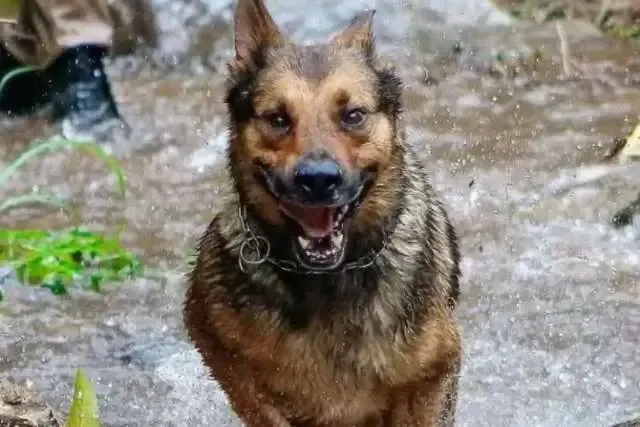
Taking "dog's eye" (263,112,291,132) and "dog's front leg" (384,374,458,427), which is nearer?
"dog's eye" (263,112,291,132)

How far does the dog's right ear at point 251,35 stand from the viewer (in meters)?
4.84

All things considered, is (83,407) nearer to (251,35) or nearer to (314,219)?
(314,219)

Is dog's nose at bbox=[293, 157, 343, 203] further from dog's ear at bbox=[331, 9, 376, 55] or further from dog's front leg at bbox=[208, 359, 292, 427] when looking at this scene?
dog's front leg at bbox=[208, 359, 292, 427]

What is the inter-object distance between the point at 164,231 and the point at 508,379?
8.65ft

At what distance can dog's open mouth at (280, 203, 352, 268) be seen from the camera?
450cm

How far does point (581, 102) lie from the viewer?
9.74 metres

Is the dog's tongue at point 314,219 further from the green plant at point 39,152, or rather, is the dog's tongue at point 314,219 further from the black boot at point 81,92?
the black boot at point 81,92

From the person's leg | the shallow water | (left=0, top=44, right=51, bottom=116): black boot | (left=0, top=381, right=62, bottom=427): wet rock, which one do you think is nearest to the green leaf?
(left=0, top=381, right=62, bottom=427): wet rock

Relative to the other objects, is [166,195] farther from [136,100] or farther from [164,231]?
[136,100]

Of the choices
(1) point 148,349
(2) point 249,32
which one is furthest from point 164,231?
(2) point 249,32

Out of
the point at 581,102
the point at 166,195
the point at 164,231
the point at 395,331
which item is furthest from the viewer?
the point at 581,102

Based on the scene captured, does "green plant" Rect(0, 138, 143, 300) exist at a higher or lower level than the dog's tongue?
lower

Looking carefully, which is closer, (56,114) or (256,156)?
(256,156)

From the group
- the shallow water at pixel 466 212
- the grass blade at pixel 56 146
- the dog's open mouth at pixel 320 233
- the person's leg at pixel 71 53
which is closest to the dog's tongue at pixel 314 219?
the dog's open mouth at pixel 320 233
